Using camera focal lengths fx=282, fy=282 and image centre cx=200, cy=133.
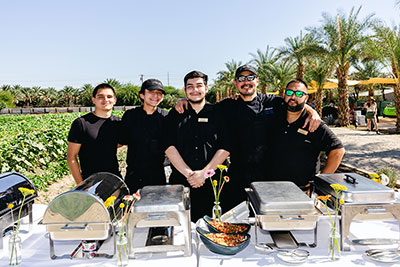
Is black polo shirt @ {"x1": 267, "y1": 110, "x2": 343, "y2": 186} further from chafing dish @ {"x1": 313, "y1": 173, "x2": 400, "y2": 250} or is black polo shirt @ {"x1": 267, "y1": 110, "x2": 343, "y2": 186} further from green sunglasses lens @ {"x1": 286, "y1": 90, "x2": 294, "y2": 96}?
chafing dish @ {"x1": 313, "y1": 173, "x2": 400, "y2": 250}

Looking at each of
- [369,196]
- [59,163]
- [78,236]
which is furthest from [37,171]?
[369,196]

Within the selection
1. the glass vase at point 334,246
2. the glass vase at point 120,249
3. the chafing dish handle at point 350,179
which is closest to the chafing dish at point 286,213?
the glass vase at point 334,246

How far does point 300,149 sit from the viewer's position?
2.51 meters

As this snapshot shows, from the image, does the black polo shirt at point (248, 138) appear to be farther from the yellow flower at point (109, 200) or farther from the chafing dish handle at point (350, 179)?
the yellow flower at point (109, 200)

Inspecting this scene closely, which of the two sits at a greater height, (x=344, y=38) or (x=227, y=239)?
(x=344, y=38)

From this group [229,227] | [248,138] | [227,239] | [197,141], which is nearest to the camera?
[227,239]

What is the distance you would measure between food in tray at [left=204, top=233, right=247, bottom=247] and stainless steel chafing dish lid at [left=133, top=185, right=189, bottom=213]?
0.24 metres

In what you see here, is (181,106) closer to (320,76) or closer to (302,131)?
(302,131)

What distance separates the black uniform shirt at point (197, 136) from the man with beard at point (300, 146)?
1.70 feet

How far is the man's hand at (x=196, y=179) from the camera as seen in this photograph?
2430 millimetres

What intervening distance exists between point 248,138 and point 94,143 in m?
1.48

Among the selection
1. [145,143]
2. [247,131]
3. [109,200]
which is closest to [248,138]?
[247,131]

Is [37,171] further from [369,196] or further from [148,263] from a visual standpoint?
[369,196]

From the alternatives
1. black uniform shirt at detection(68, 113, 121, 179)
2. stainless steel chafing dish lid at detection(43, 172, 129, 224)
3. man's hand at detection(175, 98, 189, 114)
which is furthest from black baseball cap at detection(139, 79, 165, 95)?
stainless steel chafing dish lid at detection(43, 172, 129, 224)
